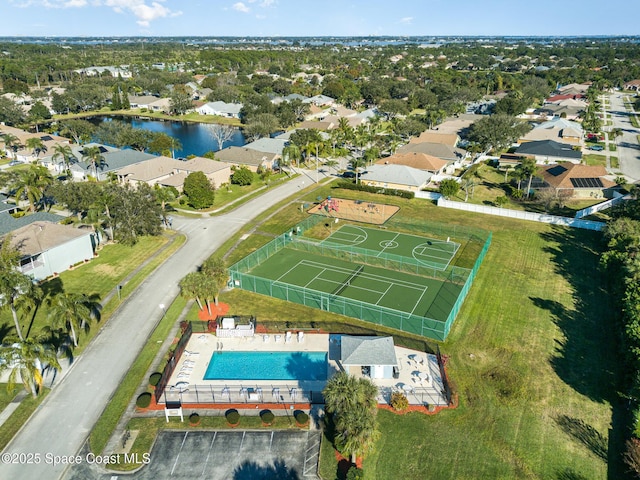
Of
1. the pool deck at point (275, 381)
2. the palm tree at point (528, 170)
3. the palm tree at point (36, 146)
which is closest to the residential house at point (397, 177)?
the palm tree at point (528, 170)

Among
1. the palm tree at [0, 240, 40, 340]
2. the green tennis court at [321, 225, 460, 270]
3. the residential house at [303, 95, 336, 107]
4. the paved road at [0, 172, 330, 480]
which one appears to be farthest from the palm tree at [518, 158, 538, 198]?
the residential house at [303, 95, 336, 107]

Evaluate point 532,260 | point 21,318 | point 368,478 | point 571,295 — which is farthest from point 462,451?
point 21,318

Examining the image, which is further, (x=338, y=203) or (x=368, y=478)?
(x=338, y=203)

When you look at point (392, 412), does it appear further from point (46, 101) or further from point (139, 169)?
point (46, 101)

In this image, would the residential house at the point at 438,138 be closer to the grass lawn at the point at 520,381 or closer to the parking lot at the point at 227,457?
the grass lawn at the point at 520,381

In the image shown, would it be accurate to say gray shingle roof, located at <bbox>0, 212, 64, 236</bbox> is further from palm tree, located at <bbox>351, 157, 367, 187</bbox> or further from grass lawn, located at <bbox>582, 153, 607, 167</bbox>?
grass lawn, located at <bbox>582, 153, 607, 167</bbox>
